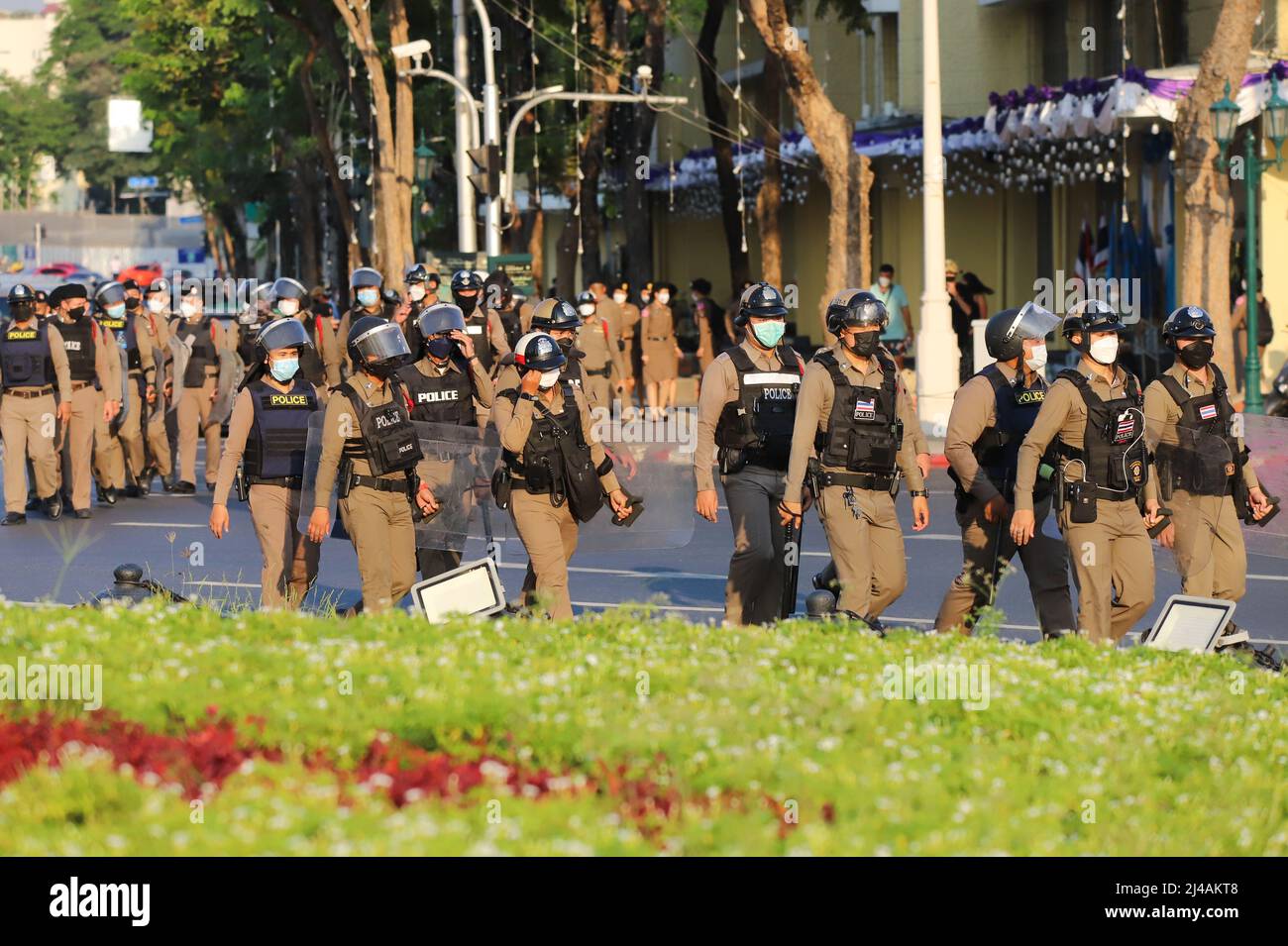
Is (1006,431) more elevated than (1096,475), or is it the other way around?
(1006,431)

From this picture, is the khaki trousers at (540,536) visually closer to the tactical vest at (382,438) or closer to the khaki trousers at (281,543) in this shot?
the tactical vest at (382,438)

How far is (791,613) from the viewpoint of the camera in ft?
39.3

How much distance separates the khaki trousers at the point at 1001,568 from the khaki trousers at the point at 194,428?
11.3 metres

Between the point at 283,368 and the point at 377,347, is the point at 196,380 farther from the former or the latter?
the point at 377,347

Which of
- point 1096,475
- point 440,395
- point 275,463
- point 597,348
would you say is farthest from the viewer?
point 597,348

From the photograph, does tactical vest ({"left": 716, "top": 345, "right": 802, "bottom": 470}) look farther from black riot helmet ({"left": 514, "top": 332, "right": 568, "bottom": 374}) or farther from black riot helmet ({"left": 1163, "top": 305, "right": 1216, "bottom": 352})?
black riot helmet ({"left": 1163, "top": 305, "right": 1216, "bottom": 352})

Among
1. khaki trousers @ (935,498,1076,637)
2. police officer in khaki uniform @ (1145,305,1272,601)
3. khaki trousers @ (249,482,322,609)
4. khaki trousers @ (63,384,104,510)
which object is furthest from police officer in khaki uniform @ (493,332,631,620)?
khaki trousers @ (63,384,104,510)

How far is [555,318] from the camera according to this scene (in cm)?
1357

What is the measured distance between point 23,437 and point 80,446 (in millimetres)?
827

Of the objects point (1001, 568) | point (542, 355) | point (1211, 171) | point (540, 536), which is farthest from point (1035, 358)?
point (1211, 171)

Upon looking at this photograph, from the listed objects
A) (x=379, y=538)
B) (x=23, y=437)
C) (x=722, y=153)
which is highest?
(x=722, y=153)

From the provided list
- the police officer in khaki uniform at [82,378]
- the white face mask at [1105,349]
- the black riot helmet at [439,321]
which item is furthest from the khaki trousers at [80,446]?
the white face mask at [1105,349]

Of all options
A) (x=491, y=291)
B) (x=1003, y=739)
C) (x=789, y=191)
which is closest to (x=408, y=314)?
(x=491, y=291)

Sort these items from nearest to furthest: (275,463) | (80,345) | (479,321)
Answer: (275,463)
(479,321)
(80,345)
